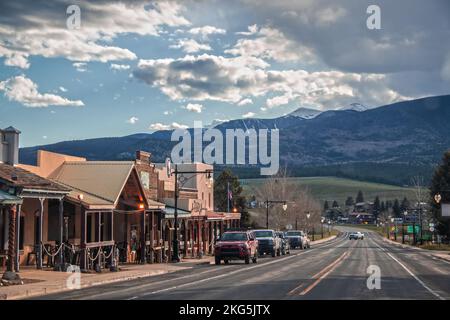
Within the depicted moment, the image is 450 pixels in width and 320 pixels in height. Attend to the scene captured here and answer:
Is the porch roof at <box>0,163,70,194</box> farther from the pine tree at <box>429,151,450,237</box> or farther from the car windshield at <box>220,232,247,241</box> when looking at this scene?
the pine tree at <box>429,151,450,237</box>

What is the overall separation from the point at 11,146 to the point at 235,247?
14.8 meters

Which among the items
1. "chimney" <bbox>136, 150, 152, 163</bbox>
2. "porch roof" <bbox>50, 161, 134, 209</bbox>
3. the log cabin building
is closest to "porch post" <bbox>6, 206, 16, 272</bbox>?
the log cabin building

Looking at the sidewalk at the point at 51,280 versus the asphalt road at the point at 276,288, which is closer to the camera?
the asphalt road at the point at 276,288

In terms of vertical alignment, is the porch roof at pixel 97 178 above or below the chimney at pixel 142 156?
below

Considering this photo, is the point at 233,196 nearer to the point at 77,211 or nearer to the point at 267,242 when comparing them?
the point at 267,242

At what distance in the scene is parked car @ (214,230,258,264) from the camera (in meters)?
41.4

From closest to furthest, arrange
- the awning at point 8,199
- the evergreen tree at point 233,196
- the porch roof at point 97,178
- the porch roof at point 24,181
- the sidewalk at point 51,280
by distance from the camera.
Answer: the sidewalk at point 51,280, the awning at point 8,199, the porch roof at point 24,181, the porch roof at point 97,178, the evergreen tree at point 233,196

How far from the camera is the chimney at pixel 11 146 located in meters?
32.9

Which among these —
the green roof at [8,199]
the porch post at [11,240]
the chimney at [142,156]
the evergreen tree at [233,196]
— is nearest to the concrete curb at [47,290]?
the porch post at [11,240]

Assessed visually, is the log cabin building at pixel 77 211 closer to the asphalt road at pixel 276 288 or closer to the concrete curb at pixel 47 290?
the concrete curb at pixel 47 290

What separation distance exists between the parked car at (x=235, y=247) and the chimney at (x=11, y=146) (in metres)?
14.0

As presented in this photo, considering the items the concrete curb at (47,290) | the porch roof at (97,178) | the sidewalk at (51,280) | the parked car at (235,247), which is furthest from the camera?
the parked car at (235,247)
